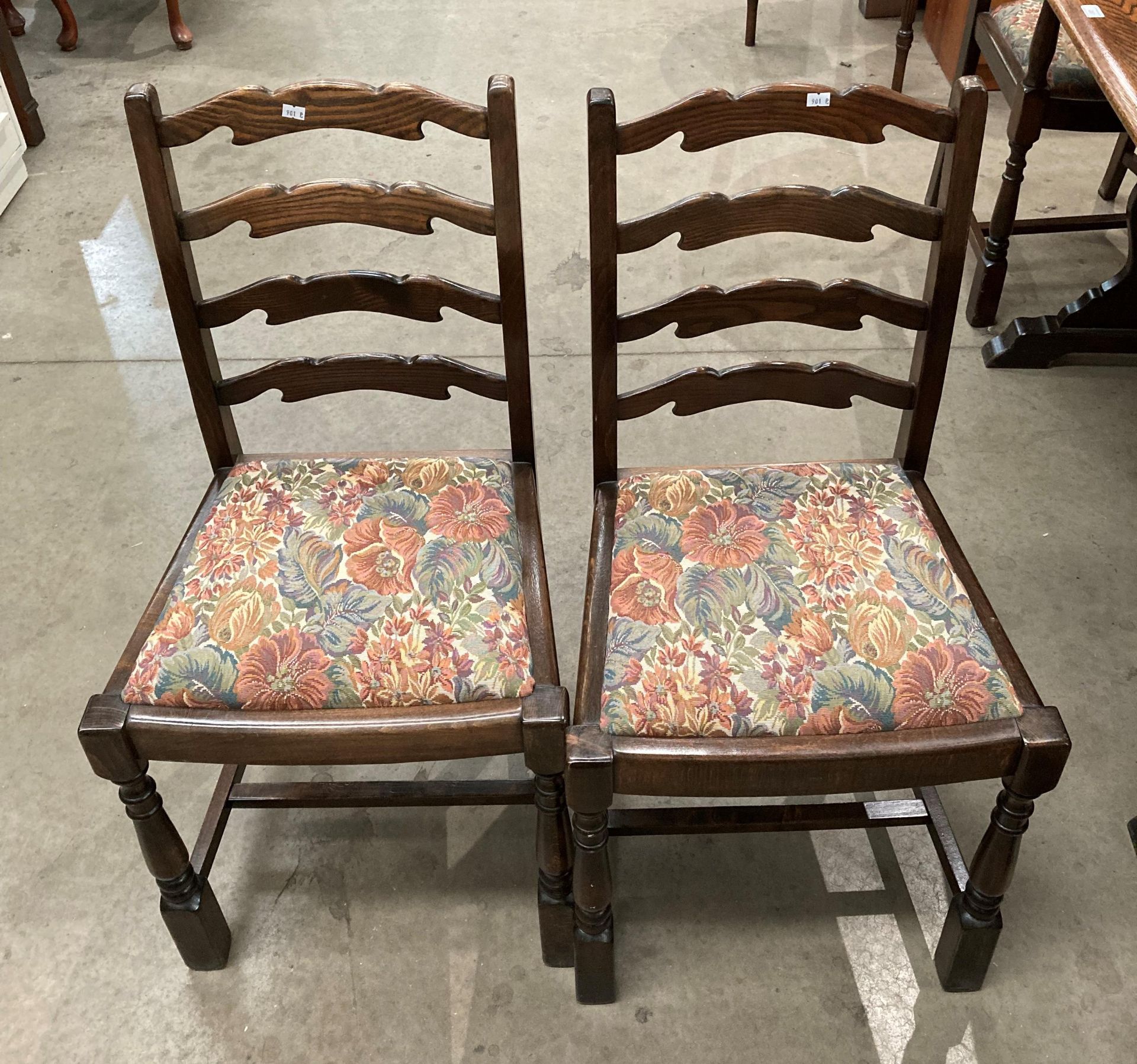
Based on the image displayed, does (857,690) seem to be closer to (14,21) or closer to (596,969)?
(596,969)

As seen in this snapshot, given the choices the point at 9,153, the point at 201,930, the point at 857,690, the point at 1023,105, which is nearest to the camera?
the point at 857,690

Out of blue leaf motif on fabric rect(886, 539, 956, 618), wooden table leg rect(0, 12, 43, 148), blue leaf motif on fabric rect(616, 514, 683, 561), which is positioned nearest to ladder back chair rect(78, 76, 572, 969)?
blue leaf motif on fabric rect(616, 514, 683, 561)

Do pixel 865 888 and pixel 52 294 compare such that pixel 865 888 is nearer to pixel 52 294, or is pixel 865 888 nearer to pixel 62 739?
pixel 62 739

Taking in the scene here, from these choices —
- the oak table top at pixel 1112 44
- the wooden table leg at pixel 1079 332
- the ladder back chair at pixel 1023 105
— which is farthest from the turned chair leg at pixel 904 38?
the oak table top at pixel 1112 44

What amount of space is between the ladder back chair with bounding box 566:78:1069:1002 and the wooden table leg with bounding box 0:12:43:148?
2620mm

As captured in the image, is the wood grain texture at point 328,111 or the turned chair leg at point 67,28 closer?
the wood grain texture at point 328,111

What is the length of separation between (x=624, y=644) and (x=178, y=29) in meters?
3.39

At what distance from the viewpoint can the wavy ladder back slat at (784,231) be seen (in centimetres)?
134

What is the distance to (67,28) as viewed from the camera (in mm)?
3916

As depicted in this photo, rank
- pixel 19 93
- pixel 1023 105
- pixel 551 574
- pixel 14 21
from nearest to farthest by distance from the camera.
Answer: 1. pixel 551 574
2. pixel 1023 105
3. pixel 19 93
4. pixel 14 21

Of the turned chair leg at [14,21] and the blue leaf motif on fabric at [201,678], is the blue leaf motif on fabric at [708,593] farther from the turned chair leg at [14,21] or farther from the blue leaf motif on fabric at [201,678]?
the turned chair leg at [14,21]

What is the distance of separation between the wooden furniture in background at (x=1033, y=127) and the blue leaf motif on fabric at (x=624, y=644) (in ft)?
4.53

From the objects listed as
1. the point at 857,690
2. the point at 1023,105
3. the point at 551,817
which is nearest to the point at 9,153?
the point at 1023,105

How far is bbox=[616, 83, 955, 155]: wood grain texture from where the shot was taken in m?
1.33
